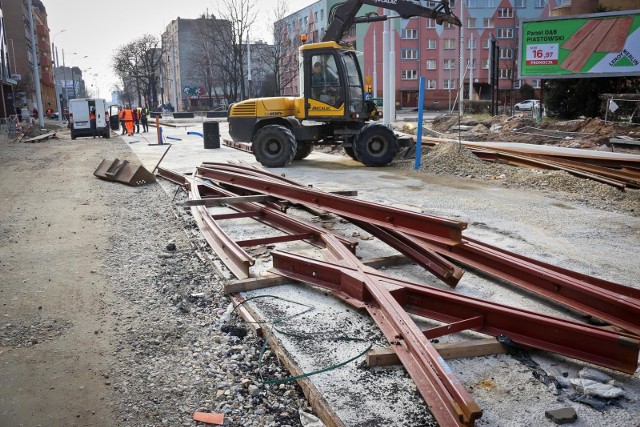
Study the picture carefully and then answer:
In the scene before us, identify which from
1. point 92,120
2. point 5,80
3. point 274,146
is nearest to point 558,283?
point 274,146

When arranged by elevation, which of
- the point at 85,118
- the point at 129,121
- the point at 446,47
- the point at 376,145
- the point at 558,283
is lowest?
the point at 558,283

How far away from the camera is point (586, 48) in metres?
26.8

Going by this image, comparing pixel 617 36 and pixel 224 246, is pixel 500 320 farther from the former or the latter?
pixel 617 36

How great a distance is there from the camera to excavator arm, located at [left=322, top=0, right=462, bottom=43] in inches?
632

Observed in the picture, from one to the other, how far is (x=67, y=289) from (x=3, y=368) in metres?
1.72

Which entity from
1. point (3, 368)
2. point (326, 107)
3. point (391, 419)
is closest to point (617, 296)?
point (391, 419)

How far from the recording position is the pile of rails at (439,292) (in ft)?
12.5

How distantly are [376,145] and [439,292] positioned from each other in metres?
10.9

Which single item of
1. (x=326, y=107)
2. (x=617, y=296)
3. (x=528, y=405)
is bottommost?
(x=528, y=405)

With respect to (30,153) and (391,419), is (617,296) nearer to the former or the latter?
(391,419)

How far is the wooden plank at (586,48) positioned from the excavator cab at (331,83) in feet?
54.5

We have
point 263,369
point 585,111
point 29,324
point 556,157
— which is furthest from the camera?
point 585,111

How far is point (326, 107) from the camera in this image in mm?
14906

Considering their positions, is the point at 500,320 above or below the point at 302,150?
→ below
